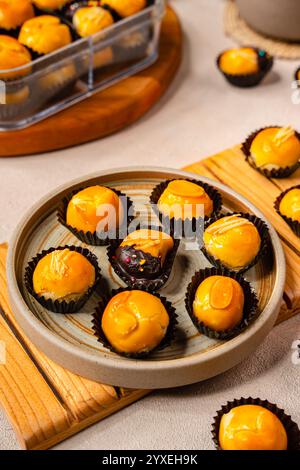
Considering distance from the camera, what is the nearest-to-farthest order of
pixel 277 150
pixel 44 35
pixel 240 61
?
pixel 277 150, pixel 44 35, pixel 240 61

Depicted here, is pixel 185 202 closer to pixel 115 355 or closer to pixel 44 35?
pixel 115 355

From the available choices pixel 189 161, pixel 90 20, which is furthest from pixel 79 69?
pixel 189 161

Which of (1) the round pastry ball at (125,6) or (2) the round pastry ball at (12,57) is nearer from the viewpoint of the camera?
(2) the round pastry ball at (12,57)

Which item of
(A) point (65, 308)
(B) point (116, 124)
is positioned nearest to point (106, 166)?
(B) point (116, 124)

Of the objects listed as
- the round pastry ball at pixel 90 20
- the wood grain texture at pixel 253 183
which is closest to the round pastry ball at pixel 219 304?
the wood grain texture at pixel 253 183

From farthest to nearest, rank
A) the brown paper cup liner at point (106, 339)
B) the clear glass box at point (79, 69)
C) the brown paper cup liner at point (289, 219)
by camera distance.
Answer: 1. the clear glass box at point (79, 69)
2. the brown paper cup liner at point (289, 219)
3. the brown paper cup liner at point (106, 339)

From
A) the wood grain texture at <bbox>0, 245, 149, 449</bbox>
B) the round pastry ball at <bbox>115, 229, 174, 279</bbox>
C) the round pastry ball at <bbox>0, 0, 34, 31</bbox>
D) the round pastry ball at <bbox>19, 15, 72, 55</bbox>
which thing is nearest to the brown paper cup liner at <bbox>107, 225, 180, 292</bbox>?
the round pastry ball at <bbox>115, 229, 174, 279</bbox>

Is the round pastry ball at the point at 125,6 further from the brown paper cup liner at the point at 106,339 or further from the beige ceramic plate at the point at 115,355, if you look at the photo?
the brown paper cup liner at the point at 106,339
